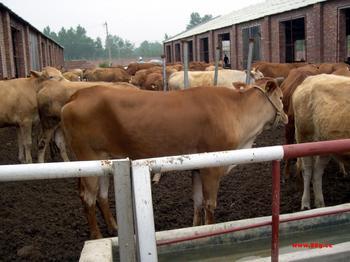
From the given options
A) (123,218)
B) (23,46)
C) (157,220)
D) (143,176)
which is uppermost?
(23,46)

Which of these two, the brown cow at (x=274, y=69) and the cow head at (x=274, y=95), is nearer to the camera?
the cow head at (x=274, y=95)

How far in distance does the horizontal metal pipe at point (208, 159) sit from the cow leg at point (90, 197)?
2.71 m

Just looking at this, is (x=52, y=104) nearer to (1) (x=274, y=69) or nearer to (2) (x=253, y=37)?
(1) (x=274, y=69)

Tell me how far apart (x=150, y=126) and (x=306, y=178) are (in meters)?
2.62

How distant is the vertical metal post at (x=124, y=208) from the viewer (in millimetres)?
2070

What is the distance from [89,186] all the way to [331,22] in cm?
1683

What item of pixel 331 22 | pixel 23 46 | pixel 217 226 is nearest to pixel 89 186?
A: pixel 217 226

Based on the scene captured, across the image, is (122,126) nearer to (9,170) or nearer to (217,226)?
(217,226)

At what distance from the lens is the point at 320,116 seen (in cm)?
542

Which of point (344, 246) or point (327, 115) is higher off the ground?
point (327, 115)

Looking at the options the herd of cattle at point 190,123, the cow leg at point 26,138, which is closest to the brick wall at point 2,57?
the cow leg at point 26,138

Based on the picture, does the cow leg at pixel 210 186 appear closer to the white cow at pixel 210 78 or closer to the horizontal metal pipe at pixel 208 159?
the horizontal metal pipe at pixel 208 159

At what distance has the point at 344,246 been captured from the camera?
2725mm

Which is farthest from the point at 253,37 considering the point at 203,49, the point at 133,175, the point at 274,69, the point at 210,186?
the point at 133,175
